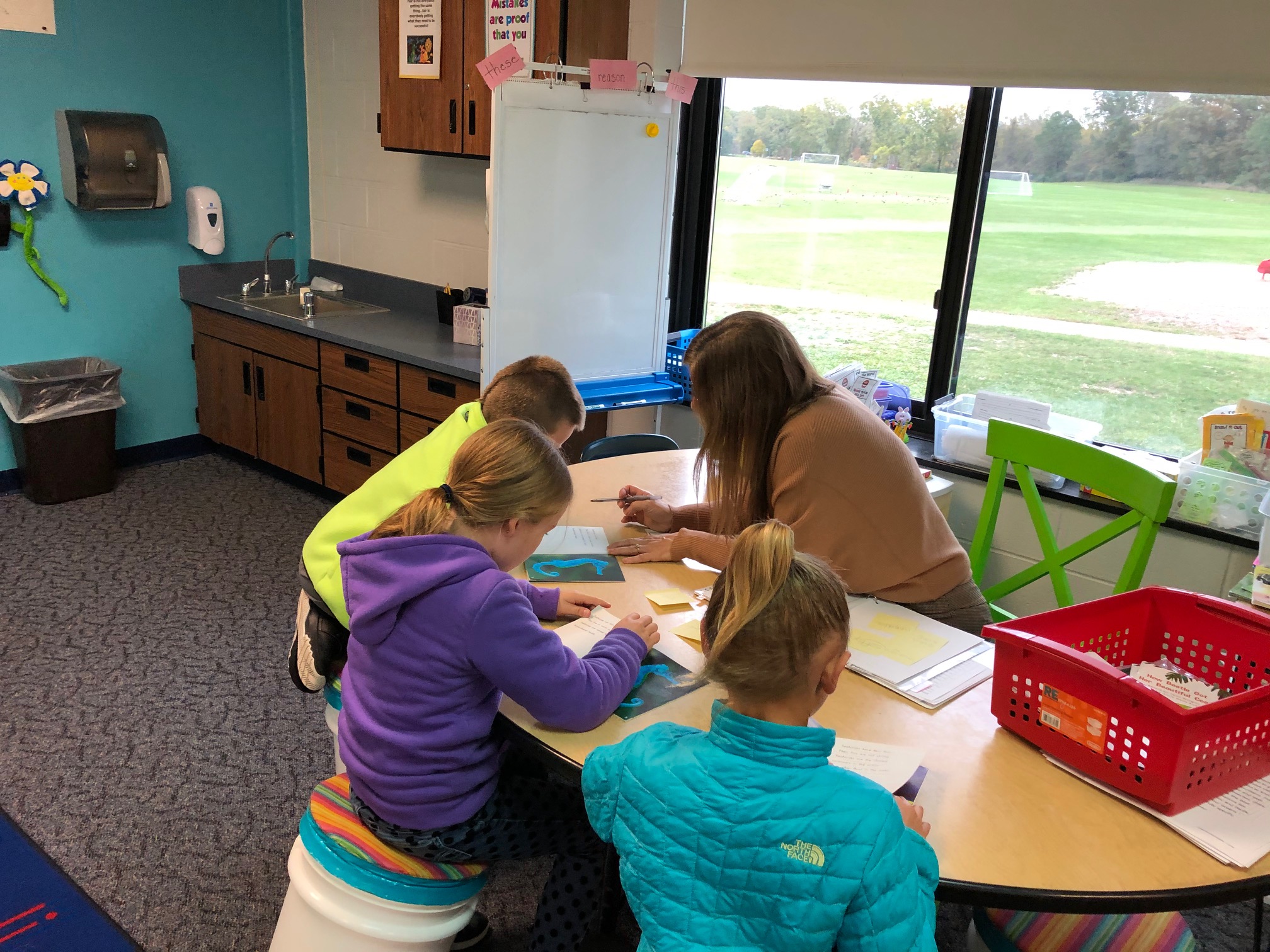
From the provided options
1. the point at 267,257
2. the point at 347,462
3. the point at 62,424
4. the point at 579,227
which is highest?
the point at 579,227

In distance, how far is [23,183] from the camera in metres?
3.96

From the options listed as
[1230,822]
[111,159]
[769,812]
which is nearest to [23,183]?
[111,159]

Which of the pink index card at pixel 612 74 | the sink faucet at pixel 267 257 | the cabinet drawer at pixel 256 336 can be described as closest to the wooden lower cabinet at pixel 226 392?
the cabinet drawer at pixel 256 336

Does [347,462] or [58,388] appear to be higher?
[58,388]

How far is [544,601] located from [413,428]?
2.19 meters

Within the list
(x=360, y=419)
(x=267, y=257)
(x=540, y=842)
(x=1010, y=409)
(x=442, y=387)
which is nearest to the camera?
(x=540, y=842)

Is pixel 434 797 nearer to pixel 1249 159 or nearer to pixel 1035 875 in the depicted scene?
pixel 1035 875

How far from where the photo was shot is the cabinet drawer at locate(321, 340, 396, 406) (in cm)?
383

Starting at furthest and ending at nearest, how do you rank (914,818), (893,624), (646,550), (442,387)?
1. (442,387)
2. (646,550)
3. (893,624)
4. (914,818)

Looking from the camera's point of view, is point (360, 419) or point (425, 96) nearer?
point (425, 96)

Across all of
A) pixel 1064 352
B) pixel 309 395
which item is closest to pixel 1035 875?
pixel 1064 352

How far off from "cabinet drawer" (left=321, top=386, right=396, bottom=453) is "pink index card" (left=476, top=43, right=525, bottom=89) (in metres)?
1.40

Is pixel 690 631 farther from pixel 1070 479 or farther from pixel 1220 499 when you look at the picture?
pixel 1220 499

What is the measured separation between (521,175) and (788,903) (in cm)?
250
